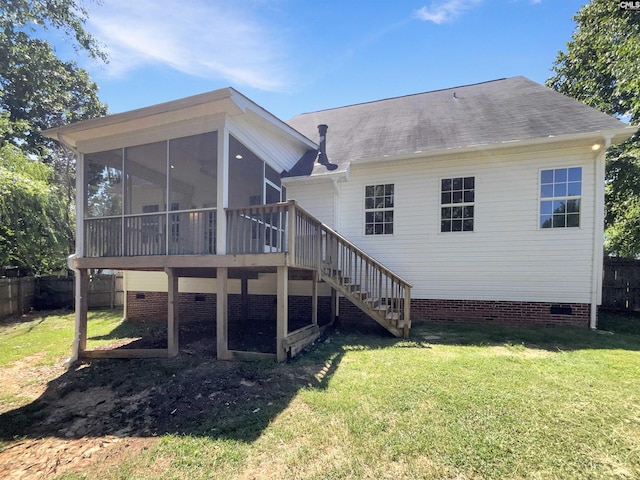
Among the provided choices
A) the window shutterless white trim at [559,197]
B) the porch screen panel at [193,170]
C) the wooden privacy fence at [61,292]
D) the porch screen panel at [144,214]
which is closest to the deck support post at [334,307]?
the porch screen panel at [193,170]

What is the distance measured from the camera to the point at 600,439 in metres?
2.96

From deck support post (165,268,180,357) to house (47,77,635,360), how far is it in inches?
1.2

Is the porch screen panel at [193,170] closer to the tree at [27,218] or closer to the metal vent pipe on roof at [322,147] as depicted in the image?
the metal vent pipe on roof at [322,147]

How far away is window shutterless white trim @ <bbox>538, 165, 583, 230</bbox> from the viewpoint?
753 centimetres

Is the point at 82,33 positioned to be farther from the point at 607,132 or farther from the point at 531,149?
the point at 607,132

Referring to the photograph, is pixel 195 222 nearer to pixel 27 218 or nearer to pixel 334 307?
pixel 334 307

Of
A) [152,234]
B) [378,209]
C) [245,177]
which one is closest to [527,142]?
[378,209]

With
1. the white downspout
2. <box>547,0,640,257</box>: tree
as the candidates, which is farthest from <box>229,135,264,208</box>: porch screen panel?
<box>547,0,640,257</box>: tree

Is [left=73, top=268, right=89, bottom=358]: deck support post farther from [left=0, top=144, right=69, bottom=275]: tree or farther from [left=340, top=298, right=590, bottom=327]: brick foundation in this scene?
[left=0, top=144, right=69, bottom=275]: tree

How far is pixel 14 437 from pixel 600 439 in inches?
252

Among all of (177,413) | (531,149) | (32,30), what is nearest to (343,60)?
(531,149)

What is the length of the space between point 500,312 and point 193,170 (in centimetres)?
872

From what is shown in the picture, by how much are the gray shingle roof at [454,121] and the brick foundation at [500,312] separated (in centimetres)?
401

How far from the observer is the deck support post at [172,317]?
20.3 ft
